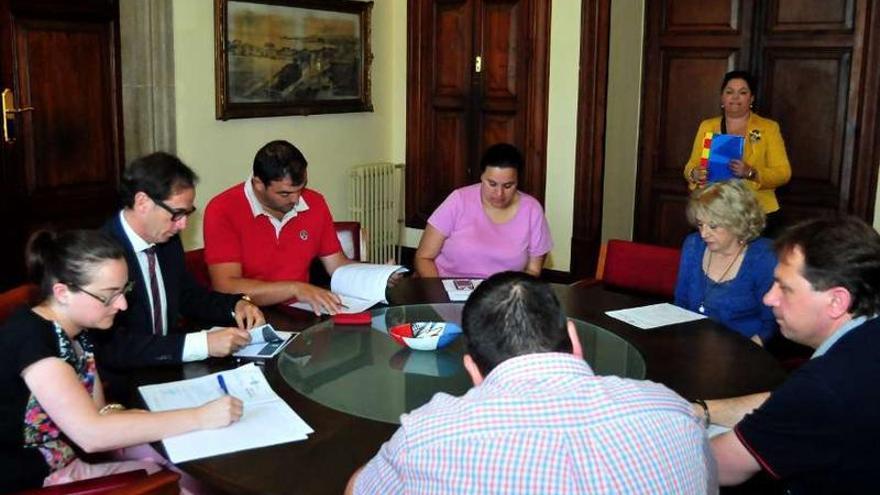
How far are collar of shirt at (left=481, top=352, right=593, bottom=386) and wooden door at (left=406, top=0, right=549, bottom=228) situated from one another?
14.6 ft

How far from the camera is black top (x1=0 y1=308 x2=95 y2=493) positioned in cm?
191

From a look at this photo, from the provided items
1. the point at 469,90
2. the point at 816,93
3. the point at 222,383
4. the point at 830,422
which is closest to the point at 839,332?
the point at 830,422

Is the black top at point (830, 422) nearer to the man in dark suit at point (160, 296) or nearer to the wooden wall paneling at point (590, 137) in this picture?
the man in dark suit at point (160, 296)

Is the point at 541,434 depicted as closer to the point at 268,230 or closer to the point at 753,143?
the point at 268,230

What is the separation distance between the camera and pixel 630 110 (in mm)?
5777

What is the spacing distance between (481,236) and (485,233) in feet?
0.07

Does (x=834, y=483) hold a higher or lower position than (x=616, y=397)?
lower

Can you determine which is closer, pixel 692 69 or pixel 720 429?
pixel 720 429

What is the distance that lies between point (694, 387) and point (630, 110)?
3.74 m

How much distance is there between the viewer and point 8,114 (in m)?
4.29

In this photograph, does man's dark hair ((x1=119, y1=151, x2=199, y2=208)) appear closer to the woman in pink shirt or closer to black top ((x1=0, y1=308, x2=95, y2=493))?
black top ((x1=0, y1=308, x2=95, y2=493))

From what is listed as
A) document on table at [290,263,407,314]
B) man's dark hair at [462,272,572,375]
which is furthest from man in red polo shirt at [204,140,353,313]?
man's dark hair at [462,272,572,375]

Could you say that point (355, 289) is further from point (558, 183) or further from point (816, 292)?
point (558, 183)

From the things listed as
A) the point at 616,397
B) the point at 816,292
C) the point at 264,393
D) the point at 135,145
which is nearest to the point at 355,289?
the point at 264,393
